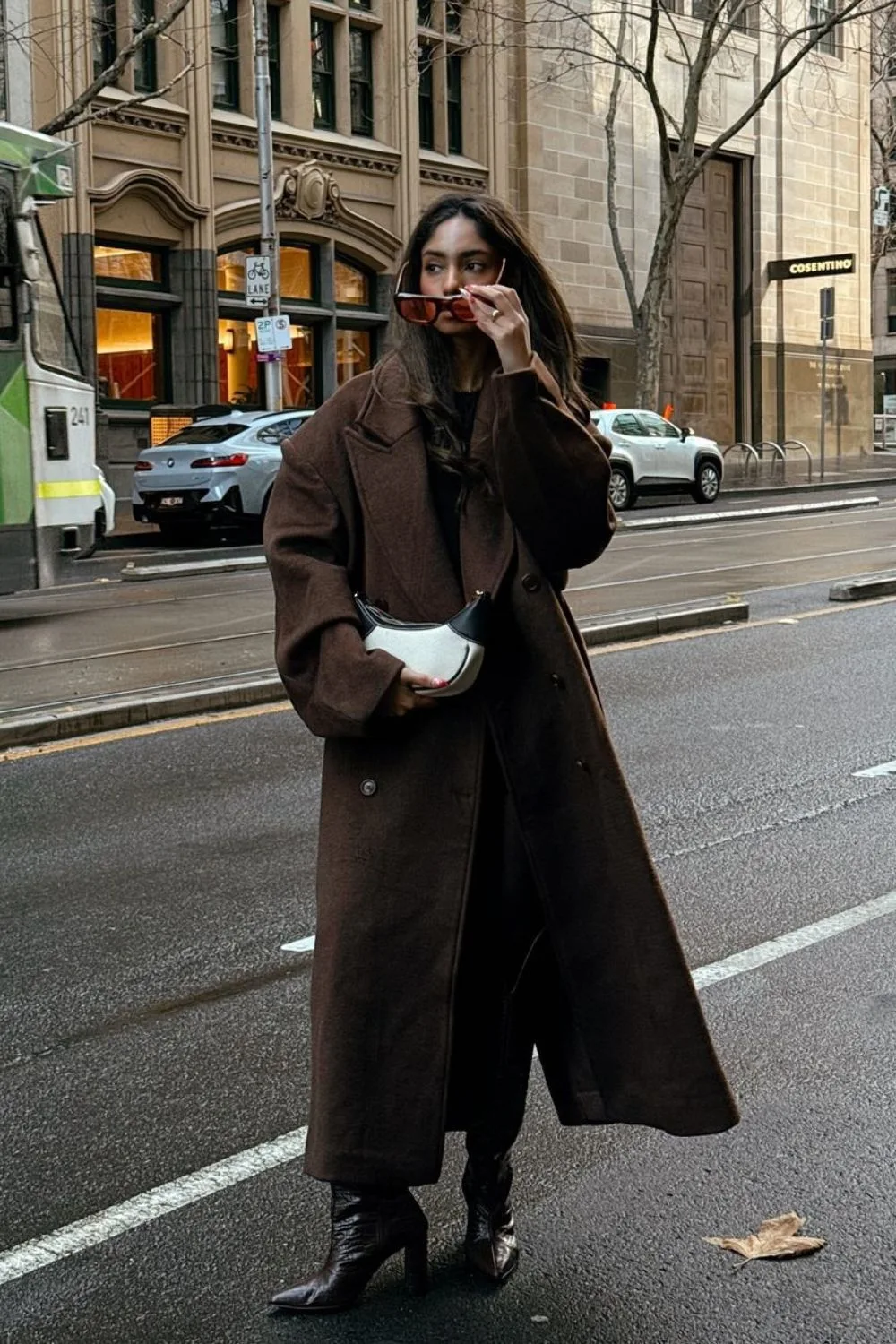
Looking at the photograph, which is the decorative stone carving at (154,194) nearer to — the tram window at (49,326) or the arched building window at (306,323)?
the arched building window at (306,323)

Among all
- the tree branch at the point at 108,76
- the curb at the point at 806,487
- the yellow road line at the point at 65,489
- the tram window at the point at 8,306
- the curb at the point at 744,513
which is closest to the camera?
the tram window at the point at 8,306

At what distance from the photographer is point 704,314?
4369 cm

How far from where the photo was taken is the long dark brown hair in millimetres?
3307

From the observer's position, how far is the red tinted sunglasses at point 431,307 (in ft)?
10.6

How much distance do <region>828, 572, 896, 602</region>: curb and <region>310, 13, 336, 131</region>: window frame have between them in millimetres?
20491

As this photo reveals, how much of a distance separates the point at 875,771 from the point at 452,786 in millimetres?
5351

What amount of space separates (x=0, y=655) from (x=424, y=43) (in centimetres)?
2527

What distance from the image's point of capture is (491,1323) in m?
3.31

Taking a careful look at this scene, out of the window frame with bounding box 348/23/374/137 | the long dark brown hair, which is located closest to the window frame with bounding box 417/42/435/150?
the window frame with bounding box 348/23/374/137

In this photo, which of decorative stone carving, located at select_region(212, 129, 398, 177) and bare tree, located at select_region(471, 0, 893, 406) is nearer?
decorative stone carving, located at select_region(212, 129, 398, 177)

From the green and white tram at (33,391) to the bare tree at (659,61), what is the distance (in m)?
17.6

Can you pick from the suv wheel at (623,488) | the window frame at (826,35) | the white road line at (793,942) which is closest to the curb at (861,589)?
the white road line at (793,942)

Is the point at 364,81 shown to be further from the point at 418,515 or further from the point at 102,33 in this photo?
the point at 418,515

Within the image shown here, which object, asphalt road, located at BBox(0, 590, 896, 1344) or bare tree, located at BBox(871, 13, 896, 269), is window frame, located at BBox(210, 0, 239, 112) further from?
asphalt road, located at BBox(0, 590, 896, 1344)
